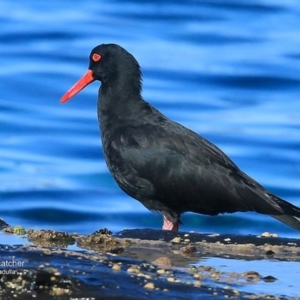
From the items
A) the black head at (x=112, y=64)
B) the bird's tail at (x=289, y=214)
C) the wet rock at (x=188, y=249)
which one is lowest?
the wet rock at (x=188, y=249)

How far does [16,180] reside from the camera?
1809cm

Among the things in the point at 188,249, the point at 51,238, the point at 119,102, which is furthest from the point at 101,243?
the point at 119,102

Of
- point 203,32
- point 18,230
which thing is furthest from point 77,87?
point 203,32

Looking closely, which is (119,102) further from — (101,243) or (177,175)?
(101,243)

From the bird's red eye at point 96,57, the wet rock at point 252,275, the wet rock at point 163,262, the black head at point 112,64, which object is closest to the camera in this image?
the wet rock at point 252,275

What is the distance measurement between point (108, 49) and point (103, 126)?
987 mm

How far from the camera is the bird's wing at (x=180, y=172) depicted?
9.92 m

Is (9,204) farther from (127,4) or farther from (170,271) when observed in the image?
(127,4)

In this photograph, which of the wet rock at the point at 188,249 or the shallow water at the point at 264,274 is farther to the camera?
the wet rock at the point at 188,249

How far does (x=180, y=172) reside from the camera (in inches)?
394

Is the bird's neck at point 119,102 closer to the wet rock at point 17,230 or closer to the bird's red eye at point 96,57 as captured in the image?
the bird's red eye at point 96,57

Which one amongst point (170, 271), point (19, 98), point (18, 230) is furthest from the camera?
point (19, 98)

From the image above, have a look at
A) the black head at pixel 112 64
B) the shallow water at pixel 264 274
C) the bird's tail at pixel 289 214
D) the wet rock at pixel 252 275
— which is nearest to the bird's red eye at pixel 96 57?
the black head at pixel 112 64

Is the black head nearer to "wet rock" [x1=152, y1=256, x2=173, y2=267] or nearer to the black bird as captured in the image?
the black bird
